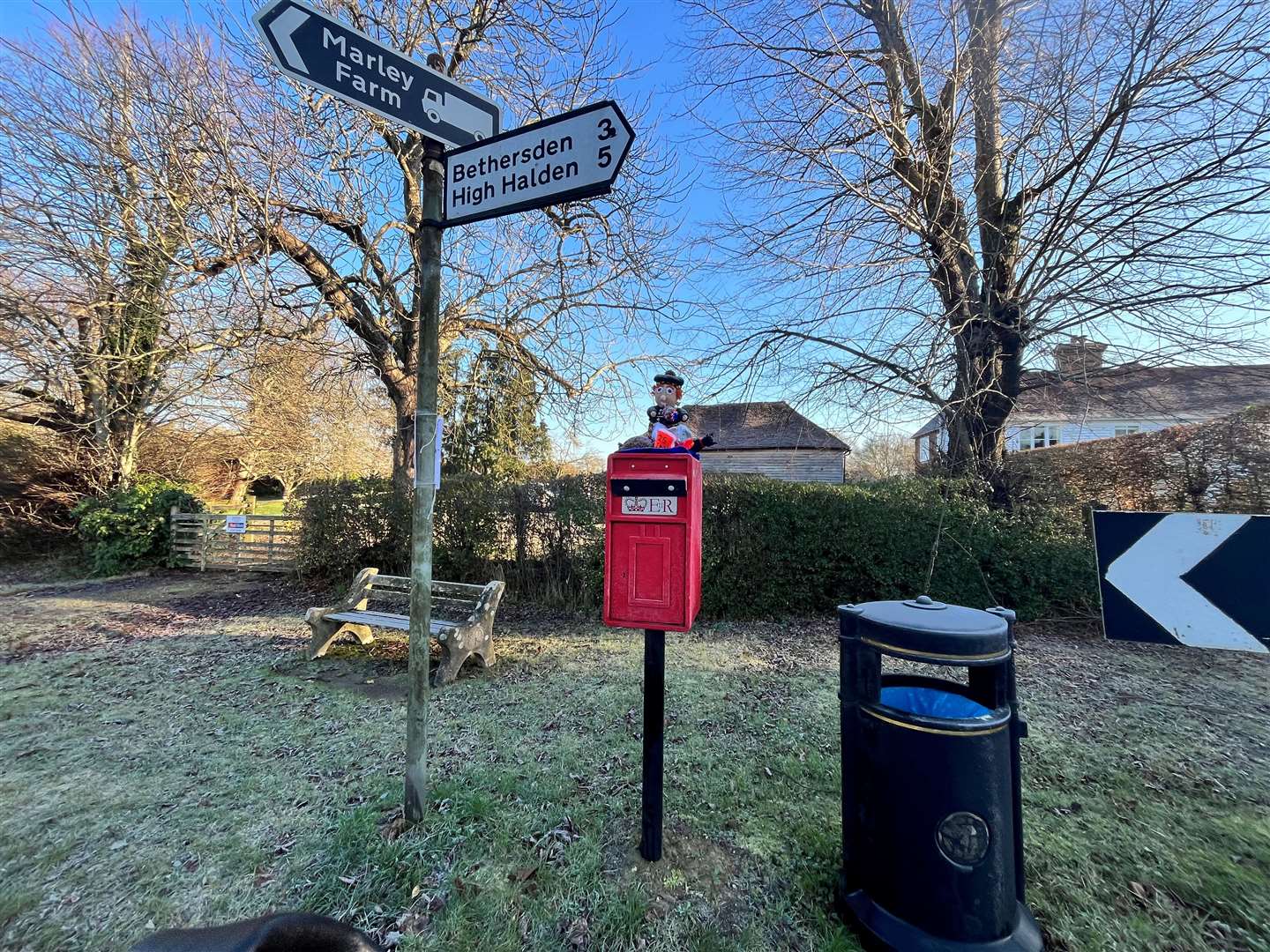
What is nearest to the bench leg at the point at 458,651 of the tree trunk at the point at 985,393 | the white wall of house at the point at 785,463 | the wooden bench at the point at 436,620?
the wooden bench at the point at 436,620

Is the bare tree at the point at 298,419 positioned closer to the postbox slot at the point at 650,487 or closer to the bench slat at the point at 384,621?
the bench slat at the point at 384,621

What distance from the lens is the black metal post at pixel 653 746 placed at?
2.19 metres

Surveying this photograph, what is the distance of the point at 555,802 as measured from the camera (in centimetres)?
269

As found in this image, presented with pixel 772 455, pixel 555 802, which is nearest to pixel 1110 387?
pixel 555 802

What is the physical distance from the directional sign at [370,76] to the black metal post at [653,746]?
2.33m

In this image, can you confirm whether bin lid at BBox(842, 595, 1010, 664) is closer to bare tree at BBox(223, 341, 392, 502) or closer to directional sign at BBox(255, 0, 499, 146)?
directional sign at BBox(255, 0, 499, 146)

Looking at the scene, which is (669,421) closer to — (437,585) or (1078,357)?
(437,585)

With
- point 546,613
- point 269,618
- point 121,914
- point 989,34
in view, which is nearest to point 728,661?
point 546,613

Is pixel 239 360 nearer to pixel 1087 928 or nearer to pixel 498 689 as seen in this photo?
pixel 498 689

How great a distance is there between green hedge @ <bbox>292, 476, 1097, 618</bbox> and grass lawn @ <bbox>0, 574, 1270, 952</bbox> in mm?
1157

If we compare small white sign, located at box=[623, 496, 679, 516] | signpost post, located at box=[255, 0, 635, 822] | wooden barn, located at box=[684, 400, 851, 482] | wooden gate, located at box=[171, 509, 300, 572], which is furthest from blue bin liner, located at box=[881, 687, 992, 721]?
wooden barn, located at box=[684, 400, 851, 482]

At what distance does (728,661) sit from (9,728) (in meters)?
5.40

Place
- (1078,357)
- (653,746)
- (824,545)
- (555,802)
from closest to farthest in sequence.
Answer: (653,746)
(555,802)
(824,545)
(1078,357)

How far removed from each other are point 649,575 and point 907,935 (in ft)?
4.80
